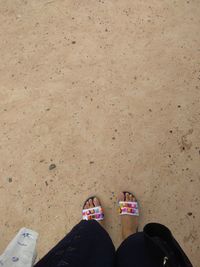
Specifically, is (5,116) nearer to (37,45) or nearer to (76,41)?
(37,45)

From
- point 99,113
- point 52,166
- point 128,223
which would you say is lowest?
point 128,223

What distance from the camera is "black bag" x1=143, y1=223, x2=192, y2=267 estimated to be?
0.90 metres

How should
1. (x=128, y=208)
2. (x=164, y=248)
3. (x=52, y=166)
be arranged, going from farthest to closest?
(x=52, y=166) < (x=128, y=208) < (x=164, y=248)

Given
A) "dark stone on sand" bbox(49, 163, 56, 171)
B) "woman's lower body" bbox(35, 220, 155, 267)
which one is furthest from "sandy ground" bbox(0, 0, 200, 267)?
"woman's lower body" bbox(35, 220, 155, 267)

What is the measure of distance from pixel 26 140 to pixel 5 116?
168mm

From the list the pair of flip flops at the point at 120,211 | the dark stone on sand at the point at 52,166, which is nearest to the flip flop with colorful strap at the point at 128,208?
the pair of flip flops at the point at 120,211

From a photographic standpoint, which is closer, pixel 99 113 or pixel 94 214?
pixel 94 214

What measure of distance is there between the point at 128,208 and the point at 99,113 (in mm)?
465

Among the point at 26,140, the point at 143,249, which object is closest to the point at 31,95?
the point at 26,140

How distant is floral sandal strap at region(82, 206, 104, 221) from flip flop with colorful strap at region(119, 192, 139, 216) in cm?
9

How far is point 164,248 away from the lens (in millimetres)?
932

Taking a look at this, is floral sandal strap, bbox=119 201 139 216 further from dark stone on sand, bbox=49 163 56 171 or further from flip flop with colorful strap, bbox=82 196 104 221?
dark stone on sand, bbox=49 163 56 171

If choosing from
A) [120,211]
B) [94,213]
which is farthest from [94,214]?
[120,211]

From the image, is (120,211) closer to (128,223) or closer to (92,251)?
(128,223)
